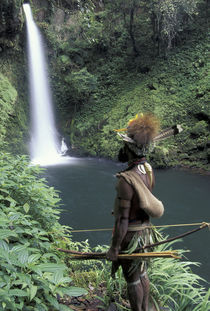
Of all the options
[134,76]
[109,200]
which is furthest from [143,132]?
[134,76]

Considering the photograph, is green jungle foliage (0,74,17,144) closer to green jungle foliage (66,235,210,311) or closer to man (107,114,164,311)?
green jungle foliage (66,235,210,311)

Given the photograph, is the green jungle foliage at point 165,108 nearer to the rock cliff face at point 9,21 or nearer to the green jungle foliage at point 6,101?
the green jungle foliage at point 6,101

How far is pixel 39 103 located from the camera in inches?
620

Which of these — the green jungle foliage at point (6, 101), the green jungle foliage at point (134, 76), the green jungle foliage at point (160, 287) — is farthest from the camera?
the green jungle foliage at point (134, 76)

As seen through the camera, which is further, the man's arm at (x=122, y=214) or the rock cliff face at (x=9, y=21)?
the rock cliff face at (x=9, y=21)

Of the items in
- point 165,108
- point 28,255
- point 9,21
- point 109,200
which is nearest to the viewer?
point 28,255

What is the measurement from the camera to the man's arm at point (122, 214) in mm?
1899

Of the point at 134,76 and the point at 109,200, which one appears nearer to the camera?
the point at 109,200

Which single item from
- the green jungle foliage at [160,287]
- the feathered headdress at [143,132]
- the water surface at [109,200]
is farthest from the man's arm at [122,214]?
the water surface at [109,200]

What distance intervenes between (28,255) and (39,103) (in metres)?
14.9

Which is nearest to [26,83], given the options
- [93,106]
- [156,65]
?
[93,106]

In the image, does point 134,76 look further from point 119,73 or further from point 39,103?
point 39,103

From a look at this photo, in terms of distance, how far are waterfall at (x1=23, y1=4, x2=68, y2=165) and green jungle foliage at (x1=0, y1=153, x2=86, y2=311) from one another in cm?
1152

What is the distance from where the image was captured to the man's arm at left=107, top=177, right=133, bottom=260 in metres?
1.90
